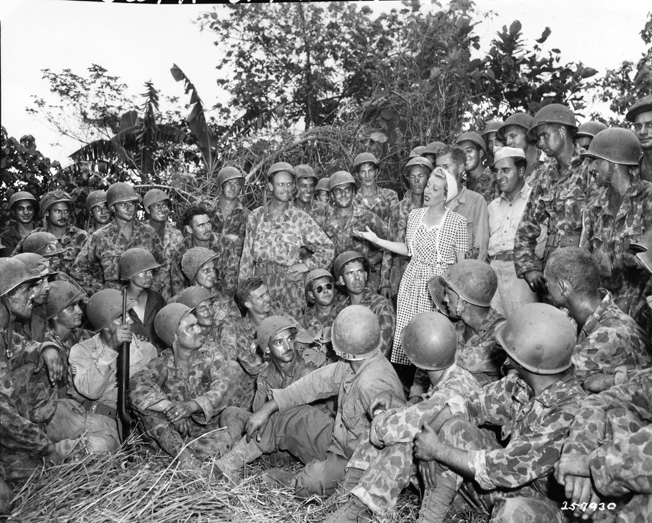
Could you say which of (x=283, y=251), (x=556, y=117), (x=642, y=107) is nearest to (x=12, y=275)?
(x=283, y=251)

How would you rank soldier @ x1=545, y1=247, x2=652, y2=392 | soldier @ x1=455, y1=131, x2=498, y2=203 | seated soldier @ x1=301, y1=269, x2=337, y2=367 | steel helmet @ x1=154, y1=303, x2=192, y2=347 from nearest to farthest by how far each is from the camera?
1. soldier @ x1=545, y1=247, x2=652, y2=392
2. steel helmet @ x1=154, y1=303, x2=192, y2=347
3. seated soldier @ x1=301, y1=269, x2=337, y2=367
4. soldier @ x1=455, y1=131, x2=498, y2=203

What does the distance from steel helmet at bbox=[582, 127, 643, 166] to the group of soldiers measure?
2 centimetres

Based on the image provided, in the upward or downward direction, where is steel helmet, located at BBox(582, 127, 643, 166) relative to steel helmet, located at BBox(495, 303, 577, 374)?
upward

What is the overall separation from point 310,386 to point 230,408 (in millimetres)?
884

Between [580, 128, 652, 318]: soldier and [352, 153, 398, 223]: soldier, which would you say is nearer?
[580, 128, 652, 318]: soldier

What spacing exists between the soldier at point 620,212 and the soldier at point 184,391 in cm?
326

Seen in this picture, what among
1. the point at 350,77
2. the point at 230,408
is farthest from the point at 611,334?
the point at 350,77

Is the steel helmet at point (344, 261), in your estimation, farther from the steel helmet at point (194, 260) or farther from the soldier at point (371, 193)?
the soldier at point (371, 193)

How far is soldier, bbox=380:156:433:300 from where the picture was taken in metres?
7.68

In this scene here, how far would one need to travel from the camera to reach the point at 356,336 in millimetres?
5168

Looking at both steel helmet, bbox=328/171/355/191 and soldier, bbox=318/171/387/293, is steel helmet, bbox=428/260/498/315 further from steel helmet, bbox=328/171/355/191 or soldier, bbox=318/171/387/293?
steel helmet, bbox=328/171/355/191

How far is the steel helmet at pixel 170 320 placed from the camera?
6391 mm

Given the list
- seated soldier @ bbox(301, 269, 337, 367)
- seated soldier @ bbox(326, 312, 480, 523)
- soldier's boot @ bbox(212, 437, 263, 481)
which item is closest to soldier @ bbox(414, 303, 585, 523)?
seated soldier @ bbox(326, 312, 480, 523)

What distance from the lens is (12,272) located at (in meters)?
5.48
